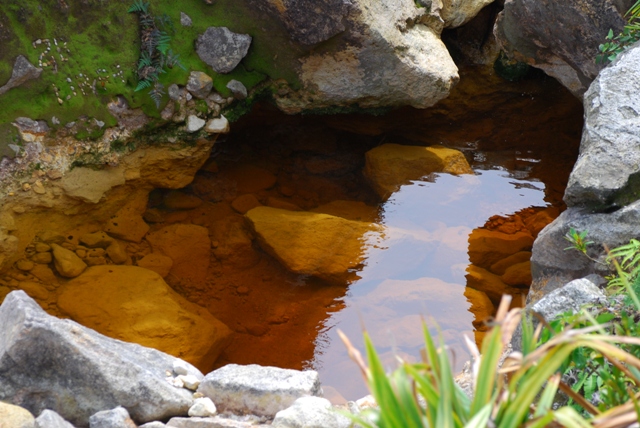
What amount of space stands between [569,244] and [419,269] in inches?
69.8

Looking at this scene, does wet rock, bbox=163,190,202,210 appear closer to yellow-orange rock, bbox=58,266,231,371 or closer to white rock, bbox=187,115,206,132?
white rock, bbox=187,115,206,132

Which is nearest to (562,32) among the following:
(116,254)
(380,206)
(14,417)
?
(380,206)

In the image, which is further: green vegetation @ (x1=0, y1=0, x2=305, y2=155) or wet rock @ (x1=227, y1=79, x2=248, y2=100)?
wet rock @ (x1=227, y1=79, x2=248, y2=100)

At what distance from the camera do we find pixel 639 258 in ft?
9.46

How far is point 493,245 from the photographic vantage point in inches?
223

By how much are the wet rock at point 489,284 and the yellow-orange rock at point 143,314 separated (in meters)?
2.27

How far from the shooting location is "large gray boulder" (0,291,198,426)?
3.06m

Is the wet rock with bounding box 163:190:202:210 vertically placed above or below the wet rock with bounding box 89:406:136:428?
above

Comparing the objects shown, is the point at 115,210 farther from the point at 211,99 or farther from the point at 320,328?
the point at 320,328

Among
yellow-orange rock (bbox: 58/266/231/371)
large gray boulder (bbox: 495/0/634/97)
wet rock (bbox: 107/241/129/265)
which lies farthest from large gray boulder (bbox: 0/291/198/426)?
large gray boulder (bbox: 495/0/634/97)

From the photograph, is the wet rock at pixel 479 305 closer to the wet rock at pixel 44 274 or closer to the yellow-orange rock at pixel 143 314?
the yellow-orange rock at pixel 143 314

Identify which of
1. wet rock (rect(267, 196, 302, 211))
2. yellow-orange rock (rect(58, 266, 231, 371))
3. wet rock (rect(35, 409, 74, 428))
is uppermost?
wet rock (rect(267, 196, 302, 211))

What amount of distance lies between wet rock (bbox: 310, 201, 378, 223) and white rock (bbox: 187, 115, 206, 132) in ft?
4.88

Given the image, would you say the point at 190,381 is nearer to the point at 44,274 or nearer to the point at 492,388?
the point at 492,388
